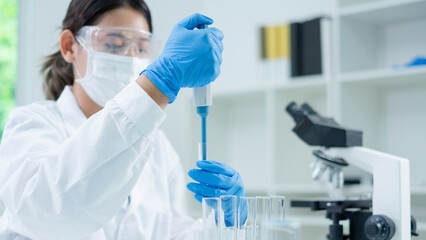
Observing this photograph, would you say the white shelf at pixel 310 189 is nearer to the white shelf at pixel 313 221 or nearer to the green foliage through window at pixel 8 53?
the white shelf at pixel 313 221

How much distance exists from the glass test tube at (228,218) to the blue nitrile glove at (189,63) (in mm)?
245

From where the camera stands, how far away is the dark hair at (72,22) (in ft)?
4.49

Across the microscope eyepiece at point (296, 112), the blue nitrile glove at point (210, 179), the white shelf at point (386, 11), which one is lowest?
the blue nitrile glove at point (210, 179)

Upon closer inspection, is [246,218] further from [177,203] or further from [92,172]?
[177,203]

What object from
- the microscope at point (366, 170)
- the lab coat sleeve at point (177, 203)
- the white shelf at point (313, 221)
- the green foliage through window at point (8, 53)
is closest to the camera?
the microscope at point (366, 170)

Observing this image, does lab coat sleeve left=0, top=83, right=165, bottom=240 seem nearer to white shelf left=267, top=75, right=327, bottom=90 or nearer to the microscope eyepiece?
the microscope eyepiece

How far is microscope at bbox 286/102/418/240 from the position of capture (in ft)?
3.35

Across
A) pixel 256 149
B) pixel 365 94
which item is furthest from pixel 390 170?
pixel 256 149

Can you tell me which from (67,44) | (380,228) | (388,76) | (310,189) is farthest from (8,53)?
(380,228)

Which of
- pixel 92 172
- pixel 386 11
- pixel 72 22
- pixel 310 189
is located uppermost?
pixel 386 11

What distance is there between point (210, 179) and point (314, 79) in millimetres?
1511

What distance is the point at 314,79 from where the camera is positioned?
244 centimetres

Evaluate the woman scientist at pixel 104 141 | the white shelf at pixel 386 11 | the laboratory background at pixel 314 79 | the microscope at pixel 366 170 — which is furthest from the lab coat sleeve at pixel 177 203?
the white shelf at pixel 386 11

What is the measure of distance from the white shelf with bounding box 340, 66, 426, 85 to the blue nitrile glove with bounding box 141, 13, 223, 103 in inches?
55.0
